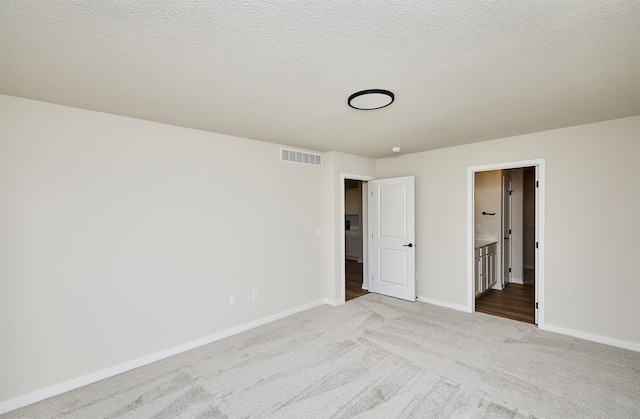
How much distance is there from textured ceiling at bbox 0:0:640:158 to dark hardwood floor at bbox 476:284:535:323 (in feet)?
8.54

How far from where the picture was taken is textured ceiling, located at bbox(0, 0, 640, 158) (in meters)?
1.34

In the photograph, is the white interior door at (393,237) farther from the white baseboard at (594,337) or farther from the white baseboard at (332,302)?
the white baseboard at (594,337)

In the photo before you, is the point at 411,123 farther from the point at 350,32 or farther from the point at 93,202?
the point at 93,202

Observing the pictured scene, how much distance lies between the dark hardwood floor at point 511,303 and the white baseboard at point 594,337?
294 mm

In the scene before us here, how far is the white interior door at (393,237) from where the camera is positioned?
4.61 m

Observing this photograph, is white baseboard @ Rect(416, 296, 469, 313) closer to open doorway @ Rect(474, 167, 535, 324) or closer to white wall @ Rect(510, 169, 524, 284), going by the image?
open doorway @ Rect(474, 167, 535, 324)

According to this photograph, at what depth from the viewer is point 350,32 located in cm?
148

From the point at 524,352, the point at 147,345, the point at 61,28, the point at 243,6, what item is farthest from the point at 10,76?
the point at 524,352

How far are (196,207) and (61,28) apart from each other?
1987 mm

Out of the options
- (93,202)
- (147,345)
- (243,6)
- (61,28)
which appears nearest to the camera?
(243,6)

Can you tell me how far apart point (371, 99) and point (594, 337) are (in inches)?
139

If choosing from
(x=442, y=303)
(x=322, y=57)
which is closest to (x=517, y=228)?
(x=442, y=303)

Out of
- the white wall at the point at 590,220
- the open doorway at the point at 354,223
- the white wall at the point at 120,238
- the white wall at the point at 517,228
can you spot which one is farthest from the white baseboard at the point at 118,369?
the white wall at the point at 517,228

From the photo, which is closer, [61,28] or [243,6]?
[243,6]
